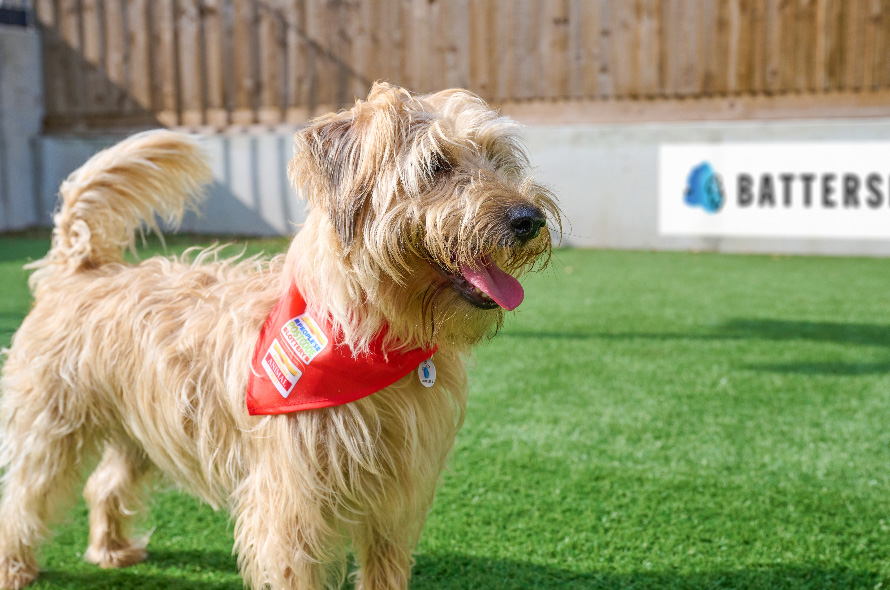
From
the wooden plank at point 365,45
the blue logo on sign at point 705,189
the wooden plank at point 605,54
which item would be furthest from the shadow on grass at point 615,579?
the wooden plank at point 365,45

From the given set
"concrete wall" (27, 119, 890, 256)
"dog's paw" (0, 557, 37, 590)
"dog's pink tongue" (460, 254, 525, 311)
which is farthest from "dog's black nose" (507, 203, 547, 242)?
"concrete wall" (27, 119, 890, 256)

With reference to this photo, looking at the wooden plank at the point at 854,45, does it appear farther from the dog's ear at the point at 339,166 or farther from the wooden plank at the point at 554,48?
the dog's ear at the point at 339,166

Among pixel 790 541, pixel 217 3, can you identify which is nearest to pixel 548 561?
pixel 790 541

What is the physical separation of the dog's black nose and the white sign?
7.89m

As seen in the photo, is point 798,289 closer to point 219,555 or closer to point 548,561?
point 548,561

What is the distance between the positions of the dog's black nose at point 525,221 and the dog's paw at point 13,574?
2240mm

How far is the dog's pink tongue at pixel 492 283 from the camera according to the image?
1928mm

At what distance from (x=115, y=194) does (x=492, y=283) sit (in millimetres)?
1696

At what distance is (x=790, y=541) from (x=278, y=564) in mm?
1858

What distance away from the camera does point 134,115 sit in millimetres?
11648

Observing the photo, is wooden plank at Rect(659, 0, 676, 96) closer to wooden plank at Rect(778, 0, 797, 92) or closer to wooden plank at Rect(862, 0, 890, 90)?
wooden plank at Rect(778, 0, 797, 92)

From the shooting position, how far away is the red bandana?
6.97 feet

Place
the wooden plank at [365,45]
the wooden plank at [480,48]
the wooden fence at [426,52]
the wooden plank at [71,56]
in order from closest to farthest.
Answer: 1. the wooden fence at [426,52]
2. the wooden plank at [480,48]
3. the wooden plank at [365,45]
4. the wooden plank at [71,56]

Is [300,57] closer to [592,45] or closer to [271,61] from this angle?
[271,61]
